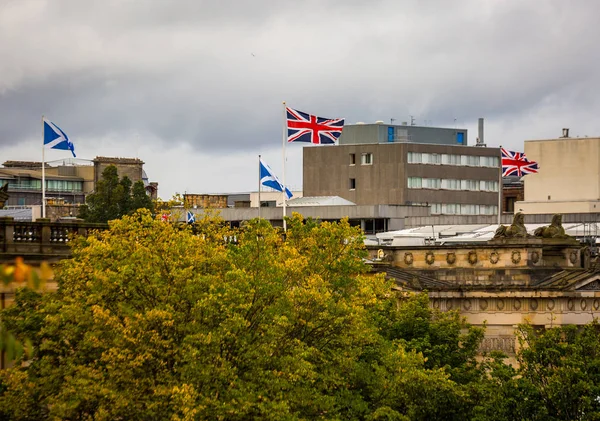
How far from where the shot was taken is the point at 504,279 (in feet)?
251

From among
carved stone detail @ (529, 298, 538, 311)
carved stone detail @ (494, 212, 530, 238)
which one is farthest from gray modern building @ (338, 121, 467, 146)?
carved stone detail @ (529, 298, 538, 311)

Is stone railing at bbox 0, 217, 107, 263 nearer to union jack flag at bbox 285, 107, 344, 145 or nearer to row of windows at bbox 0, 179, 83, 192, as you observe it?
union jack flag at bbox 285, 107, 344, 145

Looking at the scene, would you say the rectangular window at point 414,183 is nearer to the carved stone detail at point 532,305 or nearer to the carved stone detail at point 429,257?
the carved stone detail at point 429,257

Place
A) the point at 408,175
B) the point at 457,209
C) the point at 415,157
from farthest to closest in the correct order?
the point at 457,209 → the point at 415,157 → the point at 408,175

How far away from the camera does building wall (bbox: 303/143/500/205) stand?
5723 inches

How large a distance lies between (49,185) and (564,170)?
62005mm

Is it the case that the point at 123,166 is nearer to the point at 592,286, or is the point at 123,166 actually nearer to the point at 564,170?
the point at 564,170

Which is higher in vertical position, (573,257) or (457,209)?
(457,209)

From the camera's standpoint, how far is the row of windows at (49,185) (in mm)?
158125

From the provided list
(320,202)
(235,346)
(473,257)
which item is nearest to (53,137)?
(473,257)

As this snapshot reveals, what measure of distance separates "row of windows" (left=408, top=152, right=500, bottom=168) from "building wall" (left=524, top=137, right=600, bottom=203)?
800 inches

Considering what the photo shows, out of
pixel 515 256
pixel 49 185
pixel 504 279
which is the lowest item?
pixel 504 279

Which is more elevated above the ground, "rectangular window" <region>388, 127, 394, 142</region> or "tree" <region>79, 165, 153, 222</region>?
"rectangular window" <region>388, 127, 394, 142</region>

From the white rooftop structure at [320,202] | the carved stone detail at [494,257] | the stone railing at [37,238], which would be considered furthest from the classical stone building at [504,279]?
the white rooftop structure at [320,202]
